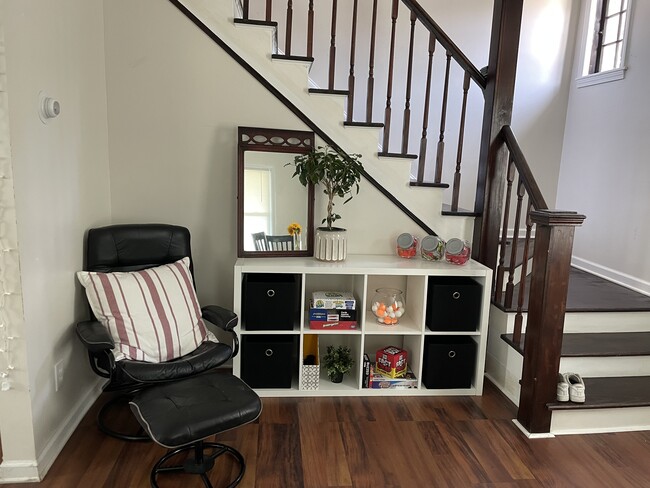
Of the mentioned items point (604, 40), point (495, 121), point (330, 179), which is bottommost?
point (330, 179)

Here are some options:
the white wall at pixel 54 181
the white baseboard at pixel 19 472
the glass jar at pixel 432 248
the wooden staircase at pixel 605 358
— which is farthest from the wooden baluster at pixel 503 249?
the white baseboard at pixel 19 472

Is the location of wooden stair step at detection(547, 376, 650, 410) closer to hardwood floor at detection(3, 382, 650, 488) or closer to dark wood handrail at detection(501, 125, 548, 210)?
hardwood floor at detection(3, 382, 650, 488)

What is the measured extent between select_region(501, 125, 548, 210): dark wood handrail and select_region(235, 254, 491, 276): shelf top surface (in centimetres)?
49

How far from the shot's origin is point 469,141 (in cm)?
417

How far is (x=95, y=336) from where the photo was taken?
218 cm

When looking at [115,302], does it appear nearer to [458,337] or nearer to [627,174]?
[458,337]

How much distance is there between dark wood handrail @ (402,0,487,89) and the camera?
296 cm

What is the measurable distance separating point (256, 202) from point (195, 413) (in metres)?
1.38

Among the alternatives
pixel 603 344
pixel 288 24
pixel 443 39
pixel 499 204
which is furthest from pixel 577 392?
pixel 288 24

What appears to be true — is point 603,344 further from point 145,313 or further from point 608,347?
point 145,313

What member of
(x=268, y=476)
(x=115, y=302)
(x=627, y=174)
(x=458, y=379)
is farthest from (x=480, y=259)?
(x=115, y=302)

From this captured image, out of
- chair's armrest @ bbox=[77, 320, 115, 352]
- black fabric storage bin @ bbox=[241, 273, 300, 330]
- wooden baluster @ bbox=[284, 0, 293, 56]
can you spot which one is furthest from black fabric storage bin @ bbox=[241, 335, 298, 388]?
wooden baluster @ bbox=[284, 0, 293, 56]

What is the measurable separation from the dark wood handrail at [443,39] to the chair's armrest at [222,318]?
6.67ft

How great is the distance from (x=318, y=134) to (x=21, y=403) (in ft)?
6.66
